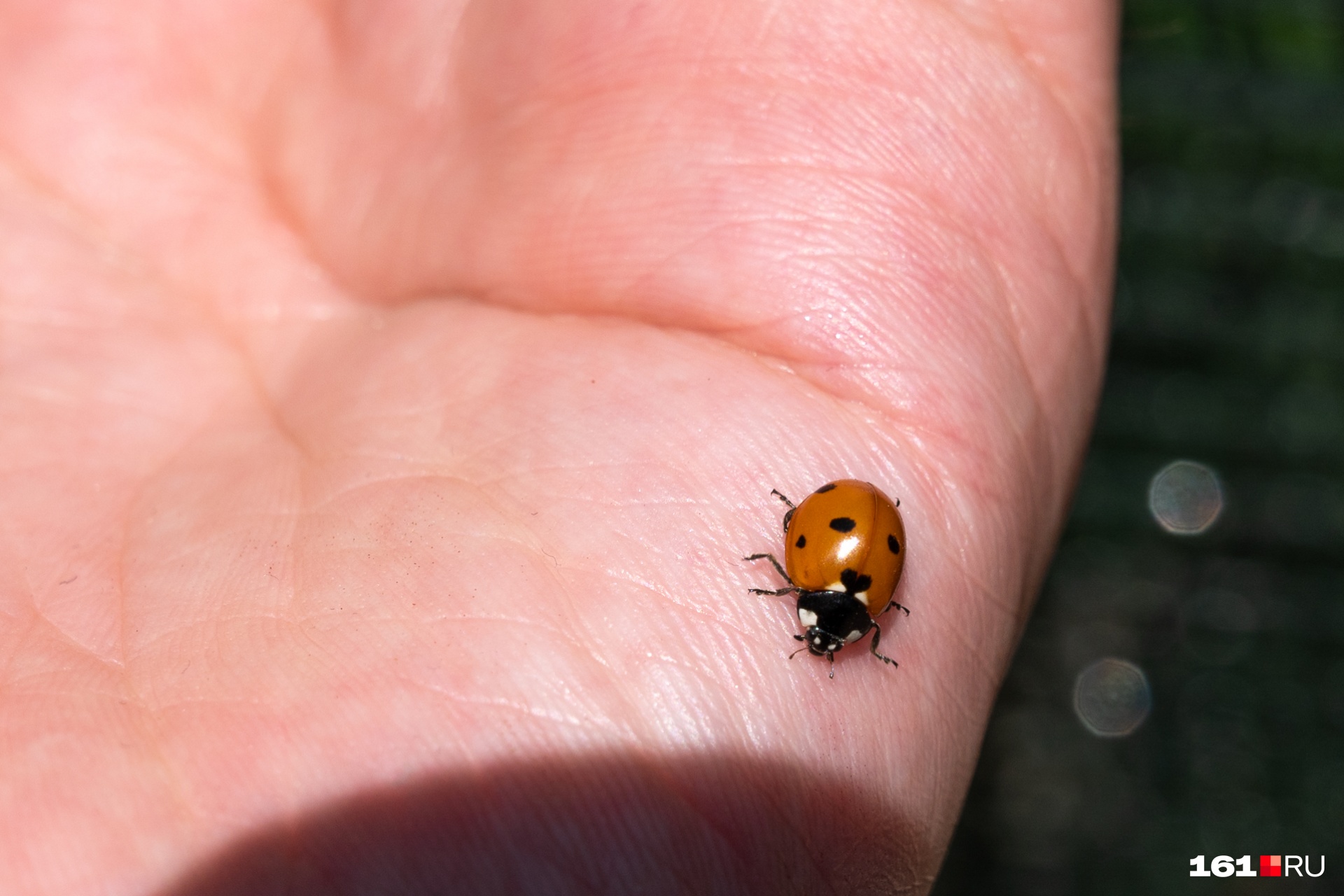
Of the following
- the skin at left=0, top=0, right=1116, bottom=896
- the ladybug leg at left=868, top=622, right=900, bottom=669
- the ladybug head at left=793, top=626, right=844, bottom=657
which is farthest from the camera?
the ladybug leg at left=868, top=622, right=900, bottom=669

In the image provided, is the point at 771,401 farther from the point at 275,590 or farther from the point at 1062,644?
the point at 1062,644

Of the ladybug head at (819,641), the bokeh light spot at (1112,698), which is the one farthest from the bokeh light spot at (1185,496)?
the ladybug head at (819,641)

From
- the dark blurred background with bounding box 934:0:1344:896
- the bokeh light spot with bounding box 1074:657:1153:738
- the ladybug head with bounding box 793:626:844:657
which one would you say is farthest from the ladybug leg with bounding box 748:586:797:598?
the bokeh light spot with bounding box 1074:657:1153:738

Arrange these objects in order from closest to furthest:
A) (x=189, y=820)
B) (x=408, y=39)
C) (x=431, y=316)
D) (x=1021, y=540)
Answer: (x=189, y=820), (x=1021, y=540), (x=431, y=316), (x=408, y=39)

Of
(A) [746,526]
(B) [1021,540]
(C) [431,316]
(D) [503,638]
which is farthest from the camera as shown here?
(C) [431,316]

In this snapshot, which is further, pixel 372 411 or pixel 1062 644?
pixel 1062 644

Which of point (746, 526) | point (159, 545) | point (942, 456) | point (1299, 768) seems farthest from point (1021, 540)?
point (1299, 768)

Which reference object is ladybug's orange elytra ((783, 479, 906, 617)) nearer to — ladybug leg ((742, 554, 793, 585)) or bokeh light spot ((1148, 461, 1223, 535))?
ladybug leg ((742, 554, 793, 585))

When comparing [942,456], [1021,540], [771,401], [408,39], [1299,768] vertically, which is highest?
[408,39]
